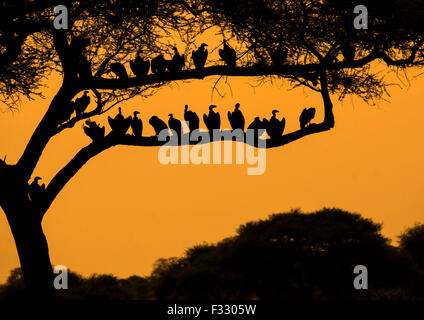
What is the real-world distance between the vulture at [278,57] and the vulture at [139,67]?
2.19 meters

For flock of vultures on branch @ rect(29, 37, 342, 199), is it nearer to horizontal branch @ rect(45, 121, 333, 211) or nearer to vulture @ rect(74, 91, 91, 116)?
horizontal branch @ rect(45, 121, 333, 211)

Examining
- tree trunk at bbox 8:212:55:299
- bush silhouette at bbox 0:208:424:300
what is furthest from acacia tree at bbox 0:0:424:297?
bush silhouette at bbox 0:208:424:300

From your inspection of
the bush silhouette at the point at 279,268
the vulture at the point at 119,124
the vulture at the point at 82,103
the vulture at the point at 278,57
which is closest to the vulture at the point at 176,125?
the vulture at the point at 119,124

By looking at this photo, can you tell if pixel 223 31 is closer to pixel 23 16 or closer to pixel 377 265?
pixel 23 16

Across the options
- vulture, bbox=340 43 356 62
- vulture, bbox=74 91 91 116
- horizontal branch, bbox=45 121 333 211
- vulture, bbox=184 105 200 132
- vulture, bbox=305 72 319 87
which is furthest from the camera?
vulture, bbox=74 91 91 116

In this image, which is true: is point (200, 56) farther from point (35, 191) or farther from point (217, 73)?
point (35, 191)

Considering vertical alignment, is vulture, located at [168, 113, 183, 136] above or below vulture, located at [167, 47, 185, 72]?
below

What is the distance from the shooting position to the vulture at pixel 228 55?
12.3 meters

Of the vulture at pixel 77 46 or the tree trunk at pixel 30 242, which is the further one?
the vulture at pixel 77 46

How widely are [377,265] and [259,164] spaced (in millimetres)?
17317

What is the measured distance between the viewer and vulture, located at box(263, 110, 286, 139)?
12.2 m

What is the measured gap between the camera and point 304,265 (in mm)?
27797

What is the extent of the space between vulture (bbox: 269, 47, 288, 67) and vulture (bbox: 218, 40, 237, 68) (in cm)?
69

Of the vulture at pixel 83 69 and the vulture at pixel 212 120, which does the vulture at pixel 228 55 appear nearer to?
the vulture at pixel 212 120
